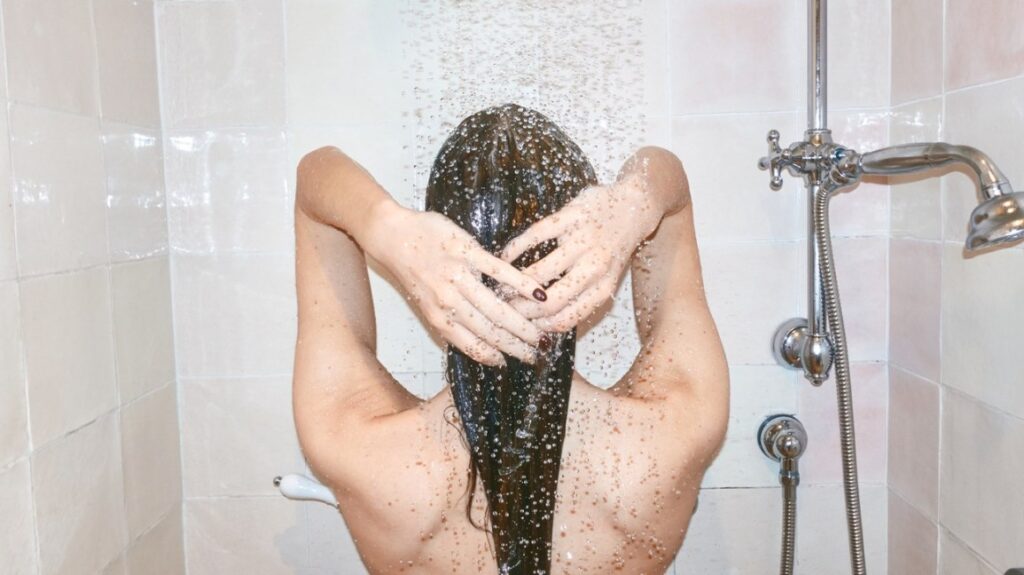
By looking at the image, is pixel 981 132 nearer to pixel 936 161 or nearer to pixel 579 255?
pixel 936 161

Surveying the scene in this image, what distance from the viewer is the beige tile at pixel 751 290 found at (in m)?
1.42

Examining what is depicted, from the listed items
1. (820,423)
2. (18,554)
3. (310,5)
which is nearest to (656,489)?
(820,423)

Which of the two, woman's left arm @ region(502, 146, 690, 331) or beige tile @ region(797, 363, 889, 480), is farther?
beige tile @ region(797, 363, 889, 480)

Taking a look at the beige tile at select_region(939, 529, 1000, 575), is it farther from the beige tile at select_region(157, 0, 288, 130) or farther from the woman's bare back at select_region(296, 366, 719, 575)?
the beige tile at select_region(157, 0, 288, 130)

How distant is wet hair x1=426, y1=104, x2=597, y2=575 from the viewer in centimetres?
89

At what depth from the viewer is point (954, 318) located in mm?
1172

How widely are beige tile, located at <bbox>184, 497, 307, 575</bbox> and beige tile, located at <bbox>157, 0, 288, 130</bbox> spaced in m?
0.66

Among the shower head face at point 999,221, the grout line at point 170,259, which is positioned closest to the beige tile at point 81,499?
the grout line at point 170,259

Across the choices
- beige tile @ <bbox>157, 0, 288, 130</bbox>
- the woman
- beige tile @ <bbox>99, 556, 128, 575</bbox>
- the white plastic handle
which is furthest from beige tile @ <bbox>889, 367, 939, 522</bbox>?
beige tile @ <bbox>99, 556, 128, 575</bbox>

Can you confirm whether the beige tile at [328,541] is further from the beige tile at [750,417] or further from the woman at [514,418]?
the beige tile at [750,417]

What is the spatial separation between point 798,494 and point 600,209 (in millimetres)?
888

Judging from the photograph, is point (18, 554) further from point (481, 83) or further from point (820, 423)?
point (820, 423)

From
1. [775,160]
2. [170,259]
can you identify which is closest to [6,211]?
[170,259]

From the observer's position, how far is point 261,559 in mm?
1494
